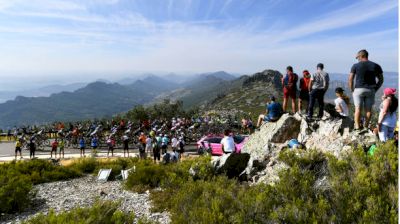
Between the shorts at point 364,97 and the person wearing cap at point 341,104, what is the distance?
1.77 metres

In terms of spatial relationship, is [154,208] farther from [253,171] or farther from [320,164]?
[320,164]

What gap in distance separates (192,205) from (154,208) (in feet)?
6.14

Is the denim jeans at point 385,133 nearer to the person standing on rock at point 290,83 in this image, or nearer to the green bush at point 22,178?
the person standing on rock at point 290,83

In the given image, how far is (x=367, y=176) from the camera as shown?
6.70m

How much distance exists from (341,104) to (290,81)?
7.26ft

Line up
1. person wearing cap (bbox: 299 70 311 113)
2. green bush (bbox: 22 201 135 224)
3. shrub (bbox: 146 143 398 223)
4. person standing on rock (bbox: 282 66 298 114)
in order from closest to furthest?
1. shrub (bbox: 146 143 398 223)
2. green bush (bbox: 22 201 135 224)
3. person wearing cap (bbox: 299 70 311 113)
4. person standing on rock (bbox: 282 66 298 114)

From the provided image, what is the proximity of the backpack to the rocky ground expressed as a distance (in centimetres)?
669

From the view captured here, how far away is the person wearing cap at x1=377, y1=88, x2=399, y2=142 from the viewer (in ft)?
29.4

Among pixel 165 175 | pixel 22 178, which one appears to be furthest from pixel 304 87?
pixel 22 178

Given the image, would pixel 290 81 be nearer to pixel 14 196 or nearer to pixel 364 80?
pixel 364 80

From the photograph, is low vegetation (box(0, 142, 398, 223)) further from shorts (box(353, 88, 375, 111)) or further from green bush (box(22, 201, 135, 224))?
shorts (box(353, 88, 375, 111))

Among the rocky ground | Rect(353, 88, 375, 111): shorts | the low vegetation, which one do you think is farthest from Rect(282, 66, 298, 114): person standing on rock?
the rocky ground

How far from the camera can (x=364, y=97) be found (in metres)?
10.0

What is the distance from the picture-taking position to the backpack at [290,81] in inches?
535
